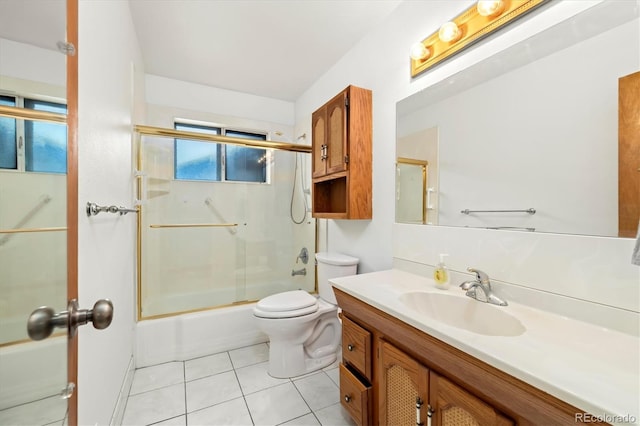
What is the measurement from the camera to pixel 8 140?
444 millimetres

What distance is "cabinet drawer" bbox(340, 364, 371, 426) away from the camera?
1.18 metres

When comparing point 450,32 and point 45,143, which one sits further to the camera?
point 450,32

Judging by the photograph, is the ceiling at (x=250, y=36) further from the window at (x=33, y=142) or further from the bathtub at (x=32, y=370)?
the bathtub at (x=32, y=370)

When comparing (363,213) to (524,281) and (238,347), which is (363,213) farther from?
(238,347)

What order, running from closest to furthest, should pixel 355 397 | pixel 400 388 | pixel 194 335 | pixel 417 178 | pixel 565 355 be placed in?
pixel 565 355
pixel 400 388
pixel 355 397
pixel 417 178
pixel 194 335

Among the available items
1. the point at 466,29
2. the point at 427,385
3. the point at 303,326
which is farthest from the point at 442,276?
the point at 466,29

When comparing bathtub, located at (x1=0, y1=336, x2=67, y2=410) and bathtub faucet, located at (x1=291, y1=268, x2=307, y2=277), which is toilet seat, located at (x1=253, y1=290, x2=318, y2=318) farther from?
bathtub, located at (x1=0, y1=336, x2=67, y2=410)

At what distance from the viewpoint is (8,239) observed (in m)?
0.44

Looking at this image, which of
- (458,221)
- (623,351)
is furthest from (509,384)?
(458,221)

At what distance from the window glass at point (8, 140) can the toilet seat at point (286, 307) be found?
1505 millimetres

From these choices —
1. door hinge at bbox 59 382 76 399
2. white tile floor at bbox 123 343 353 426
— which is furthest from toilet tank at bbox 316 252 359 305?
door hinge at bbox 59 382 76 399

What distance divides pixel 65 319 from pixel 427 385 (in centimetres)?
102

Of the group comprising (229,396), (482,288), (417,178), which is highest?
(417,178)

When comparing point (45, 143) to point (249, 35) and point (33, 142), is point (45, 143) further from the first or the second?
point (249, 35)
